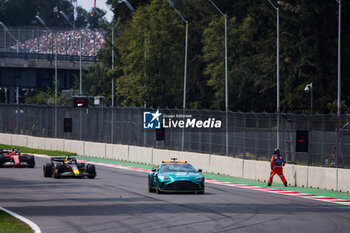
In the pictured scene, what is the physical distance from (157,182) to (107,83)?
7142 cm

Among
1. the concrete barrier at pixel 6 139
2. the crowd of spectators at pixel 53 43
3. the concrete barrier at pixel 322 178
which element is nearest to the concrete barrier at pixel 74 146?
the concrete barrier at pixel 6 139

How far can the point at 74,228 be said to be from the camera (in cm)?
1758

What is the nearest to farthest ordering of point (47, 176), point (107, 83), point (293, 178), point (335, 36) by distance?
point (293, 178), point (47, 176), point (335, 36), point (107, 83)

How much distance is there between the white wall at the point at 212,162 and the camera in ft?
99.3

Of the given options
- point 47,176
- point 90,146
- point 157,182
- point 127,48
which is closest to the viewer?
point 157,182

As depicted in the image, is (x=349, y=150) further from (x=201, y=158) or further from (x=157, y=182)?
(x=201, y=158)

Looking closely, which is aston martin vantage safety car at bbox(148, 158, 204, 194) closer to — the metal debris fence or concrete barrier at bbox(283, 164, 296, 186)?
the metal debris fence

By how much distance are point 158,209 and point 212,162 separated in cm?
1822

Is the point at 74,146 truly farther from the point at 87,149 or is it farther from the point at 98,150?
the point at 98,150

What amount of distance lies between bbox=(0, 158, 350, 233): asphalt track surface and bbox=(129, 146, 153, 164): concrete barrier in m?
14.8

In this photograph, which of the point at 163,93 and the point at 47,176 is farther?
the point at 163,93

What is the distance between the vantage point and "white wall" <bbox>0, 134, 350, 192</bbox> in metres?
30.3

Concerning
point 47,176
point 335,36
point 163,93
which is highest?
point 335,36

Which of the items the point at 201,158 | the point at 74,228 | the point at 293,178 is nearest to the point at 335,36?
the point at 201,158
